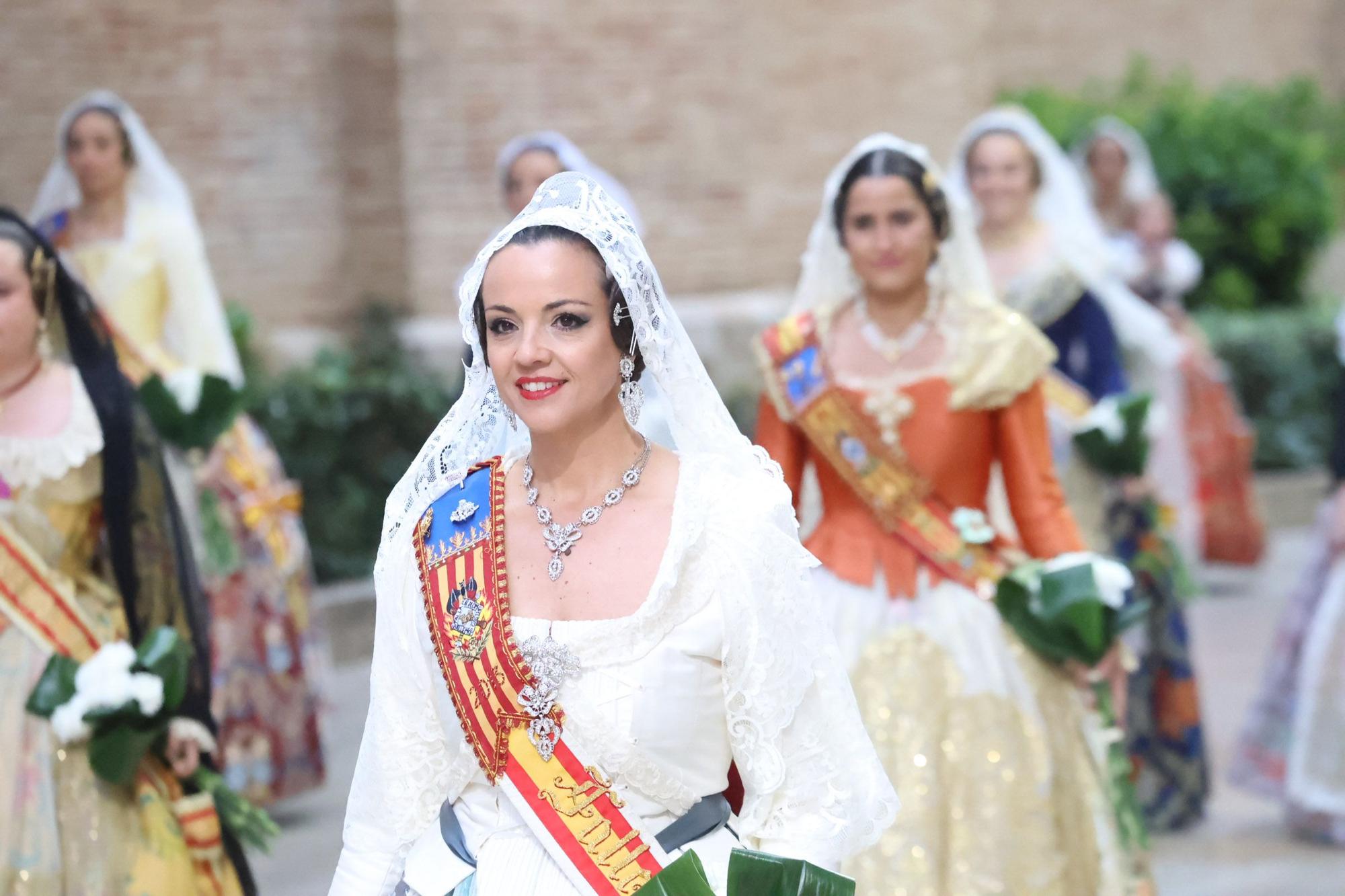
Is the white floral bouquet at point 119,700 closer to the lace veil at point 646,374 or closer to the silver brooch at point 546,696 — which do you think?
the lace veil at point 646,374

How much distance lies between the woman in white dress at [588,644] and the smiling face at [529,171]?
370 cm

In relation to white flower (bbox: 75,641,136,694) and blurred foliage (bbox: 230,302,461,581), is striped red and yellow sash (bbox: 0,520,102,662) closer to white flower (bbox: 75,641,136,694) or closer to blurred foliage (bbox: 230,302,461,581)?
white flower (bbox: 75,641,136,694)

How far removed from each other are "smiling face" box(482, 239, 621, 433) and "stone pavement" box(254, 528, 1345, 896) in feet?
13.0

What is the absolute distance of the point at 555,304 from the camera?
2.89 meters

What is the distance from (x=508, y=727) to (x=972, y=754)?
200 cm

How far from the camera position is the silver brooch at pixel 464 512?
3.03 meters

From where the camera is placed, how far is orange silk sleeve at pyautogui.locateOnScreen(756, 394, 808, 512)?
4926mm

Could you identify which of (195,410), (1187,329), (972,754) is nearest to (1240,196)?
(1187,329)

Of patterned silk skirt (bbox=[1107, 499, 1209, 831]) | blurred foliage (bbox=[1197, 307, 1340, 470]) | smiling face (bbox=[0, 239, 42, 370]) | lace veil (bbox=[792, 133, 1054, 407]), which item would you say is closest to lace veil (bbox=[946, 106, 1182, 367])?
patterned silk skirt (bbox=[1107, 499, 1209, 831])

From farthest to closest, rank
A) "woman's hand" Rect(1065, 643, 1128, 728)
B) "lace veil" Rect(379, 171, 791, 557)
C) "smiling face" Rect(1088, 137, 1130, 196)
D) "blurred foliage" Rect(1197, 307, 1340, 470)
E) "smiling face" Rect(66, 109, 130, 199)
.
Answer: "blurred foliage" Rect(1197, 307, 1340, 470) → "smiling face" Rect(1088, 137, 1130, 196) → "smiling face" Rect(66, 109, 130, 199) → "woman's hand" Rect(1065, 643, 1128, 728) → "lace veil" Rect(379, 171, 791, 557)

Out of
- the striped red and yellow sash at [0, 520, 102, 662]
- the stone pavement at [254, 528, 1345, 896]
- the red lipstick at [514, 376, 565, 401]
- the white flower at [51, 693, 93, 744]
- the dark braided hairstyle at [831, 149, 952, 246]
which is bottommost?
the stone pavement at [254, 528, 1345, 896]

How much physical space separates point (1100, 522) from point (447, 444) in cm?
418

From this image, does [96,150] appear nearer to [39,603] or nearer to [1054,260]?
[39,603]

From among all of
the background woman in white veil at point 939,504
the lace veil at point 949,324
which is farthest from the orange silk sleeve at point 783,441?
the lace veil at point 949,324
